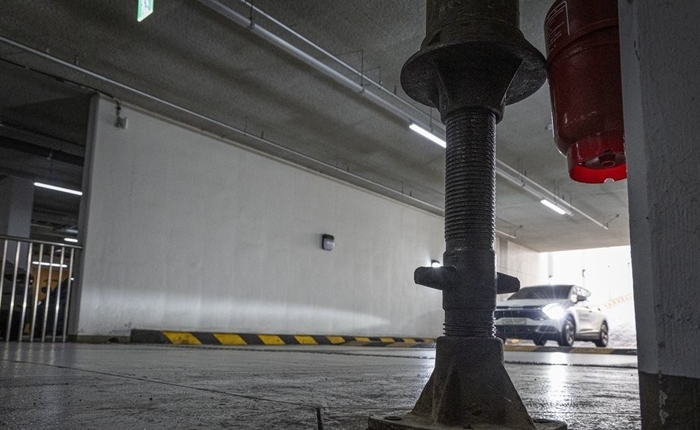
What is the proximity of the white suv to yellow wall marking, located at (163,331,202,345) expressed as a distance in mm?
5436

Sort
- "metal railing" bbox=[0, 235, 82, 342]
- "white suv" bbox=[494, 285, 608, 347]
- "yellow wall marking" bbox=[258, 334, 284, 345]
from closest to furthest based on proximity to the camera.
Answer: "metal railing" bbox=[0, 235, 82, 342]
"yellow wall marking" bbox=[258, 334, 284, 345]
"white suv" bbox=[494, 285, 608, 347]

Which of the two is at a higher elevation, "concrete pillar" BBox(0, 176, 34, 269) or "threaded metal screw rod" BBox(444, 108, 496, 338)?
"concrete pillar" BBox(0, 176, 34, 269)

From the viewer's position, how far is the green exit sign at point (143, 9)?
4.83 meters

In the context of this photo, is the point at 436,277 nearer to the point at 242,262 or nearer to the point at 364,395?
the point at 364,395

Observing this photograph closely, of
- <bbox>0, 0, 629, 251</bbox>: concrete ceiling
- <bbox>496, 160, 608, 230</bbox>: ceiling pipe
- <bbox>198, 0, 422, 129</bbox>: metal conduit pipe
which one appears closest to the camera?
<bbox>198, 0, 422, 129</bbox>: metal conduit pipe

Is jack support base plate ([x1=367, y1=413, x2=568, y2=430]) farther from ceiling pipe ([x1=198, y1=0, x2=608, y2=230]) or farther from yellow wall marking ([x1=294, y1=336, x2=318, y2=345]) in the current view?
yellow wall marking ([x1=294, y1=336, x2=318, y2=345])

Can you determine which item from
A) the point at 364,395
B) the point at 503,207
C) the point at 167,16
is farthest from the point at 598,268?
the point at 364,395

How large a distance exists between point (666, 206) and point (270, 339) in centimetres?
939

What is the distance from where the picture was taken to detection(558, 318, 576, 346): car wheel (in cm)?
1052

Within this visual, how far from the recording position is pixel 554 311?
1058cm

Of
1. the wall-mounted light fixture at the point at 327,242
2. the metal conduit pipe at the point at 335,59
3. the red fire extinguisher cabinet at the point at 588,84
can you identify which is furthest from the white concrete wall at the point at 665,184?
the wall-mounted light fixture at the point at 327,242

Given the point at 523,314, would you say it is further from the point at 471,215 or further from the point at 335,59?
the point at 471,215

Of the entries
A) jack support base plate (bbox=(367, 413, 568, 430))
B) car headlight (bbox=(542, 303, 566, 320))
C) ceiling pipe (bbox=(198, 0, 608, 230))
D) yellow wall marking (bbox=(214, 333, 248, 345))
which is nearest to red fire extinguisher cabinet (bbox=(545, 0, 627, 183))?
jack support base plate (bbox=(367, 413, 568, 430))

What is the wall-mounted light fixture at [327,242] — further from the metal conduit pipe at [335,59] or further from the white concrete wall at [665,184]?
the white concrete wall at [665,184]
